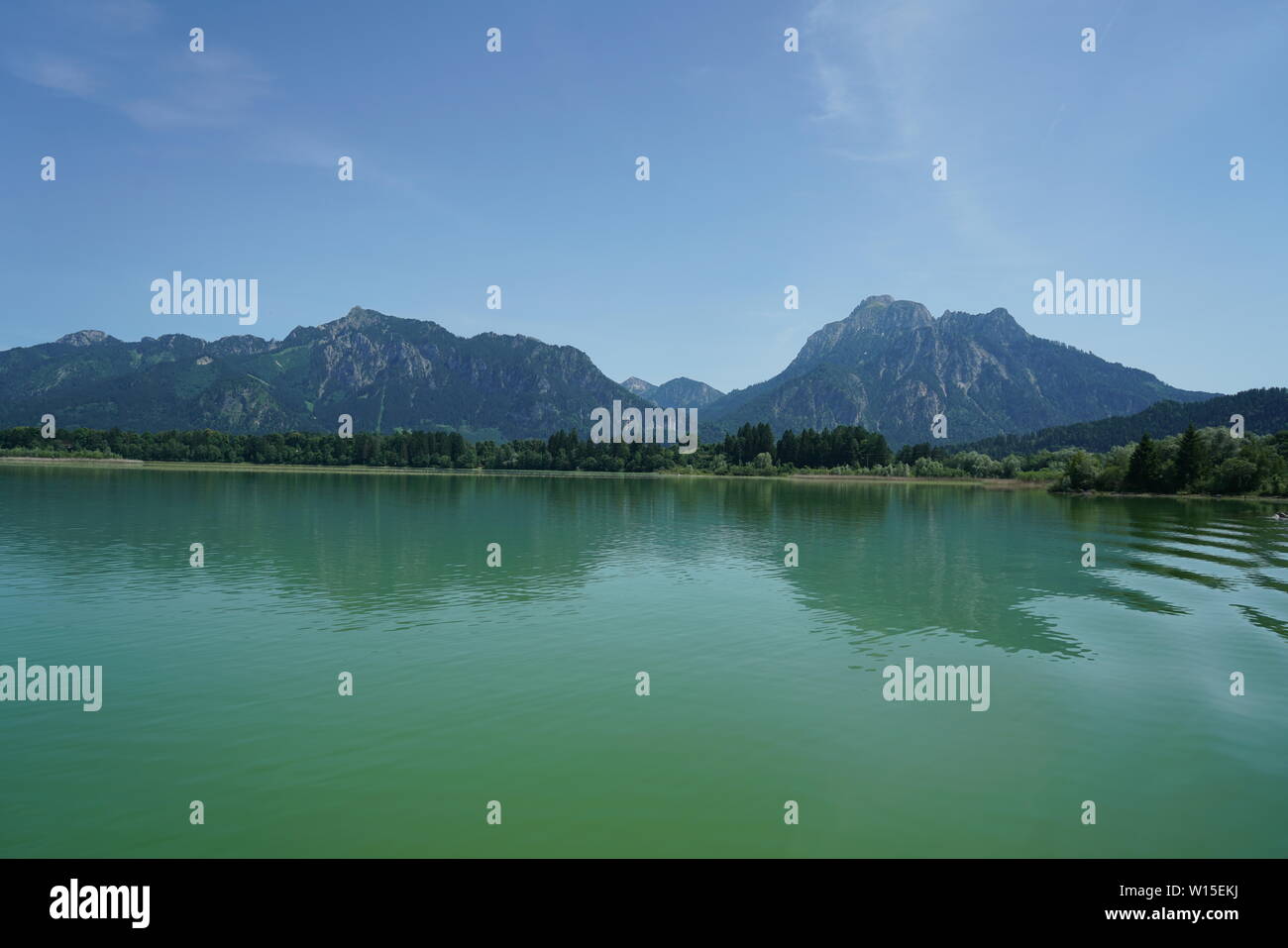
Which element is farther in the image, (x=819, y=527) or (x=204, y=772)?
(x=819, y=527)

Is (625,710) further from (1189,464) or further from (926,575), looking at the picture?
(1189,464)

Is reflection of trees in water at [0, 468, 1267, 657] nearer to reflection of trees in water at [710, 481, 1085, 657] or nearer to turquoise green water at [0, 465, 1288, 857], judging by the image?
reflection of trees in water at [710, 481, 1085, 657]

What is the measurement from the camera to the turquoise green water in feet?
50.9

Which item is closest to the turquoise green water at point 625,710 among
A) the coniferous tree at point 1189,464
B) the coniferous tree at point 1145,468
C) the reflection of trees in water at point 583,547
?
the reflection of trees in water at point 583,547

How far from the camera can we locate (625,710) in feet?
73.8

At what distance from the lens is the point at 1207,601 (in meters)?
42.5

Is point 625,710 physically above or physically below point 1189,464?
below

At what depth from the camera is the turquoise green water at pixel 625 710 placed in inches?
611

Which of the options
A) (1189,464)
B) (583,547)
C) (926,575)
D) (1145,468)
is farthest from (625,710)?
(1145,468)

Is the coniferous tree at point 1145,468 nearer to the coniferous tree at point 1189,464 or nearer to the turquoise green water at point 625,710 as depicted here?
the coniferous tree at point 1189,464

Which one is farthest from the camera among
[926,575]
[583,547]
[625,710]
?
[583,547]
